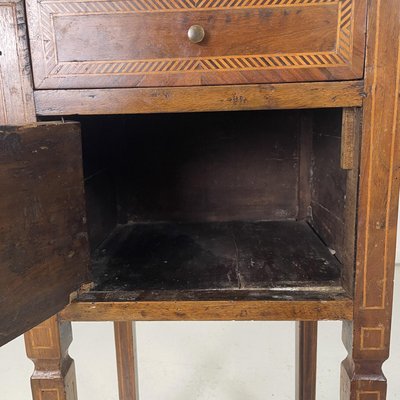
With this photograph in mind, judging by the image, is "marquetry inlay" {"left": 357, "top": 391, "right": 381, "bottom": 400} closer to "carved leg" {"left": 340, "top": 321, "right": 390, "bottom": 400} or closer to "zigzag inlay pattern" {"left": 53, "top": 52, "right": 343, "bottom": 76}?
"carved leg" {"left": 340, "top": 321, "right": 390, "bottom": 400}

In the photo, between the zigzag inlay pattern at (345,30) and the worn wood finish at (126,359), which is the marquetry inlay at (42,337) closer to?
the worn wood finish at (126,359)

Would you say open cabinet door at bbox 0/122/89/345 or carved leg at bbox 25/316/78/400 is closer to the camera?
open cabinet door at bbox 0/122/89/345

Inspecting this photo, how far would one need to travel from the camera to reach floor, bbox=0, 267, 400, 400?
150 centimetres

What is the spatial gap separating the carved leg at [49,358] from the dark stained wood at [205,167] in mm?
532

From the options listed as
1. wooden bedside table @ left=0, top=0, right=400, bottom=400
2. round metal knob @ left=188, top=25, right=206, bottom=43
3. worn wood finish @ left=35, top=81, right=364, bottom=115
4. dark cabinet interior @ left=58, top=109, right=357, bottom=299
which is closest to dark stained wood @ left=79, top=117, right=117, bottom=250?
dark cabinet interior @ left=58, top=109, right=357, bottom=299

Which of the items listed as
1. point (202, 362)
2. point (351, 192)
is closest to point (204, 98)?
point (351, 192)

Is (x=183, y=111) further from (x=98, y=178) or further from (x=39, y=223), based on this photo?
(x=98, y=178)

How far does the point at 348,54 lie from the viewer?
67 centimetres

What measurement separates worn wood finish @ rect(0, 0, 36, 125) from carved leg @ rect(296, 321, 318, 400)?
973 mm

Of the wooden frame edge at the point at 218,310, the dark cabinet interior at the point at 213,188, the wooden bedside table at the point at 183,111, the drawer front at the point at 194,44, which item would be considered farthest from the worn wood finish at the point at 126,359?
the drawer front at the point at 194,44

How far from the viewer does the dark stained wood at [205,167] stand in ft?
4.12

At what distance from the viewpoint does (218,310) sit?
753mm

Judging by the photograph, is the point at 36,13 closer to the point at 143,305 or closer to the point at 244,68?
the point at 244,68

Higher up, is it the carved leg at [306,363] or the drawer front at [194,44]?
the drawer front at [194,44]
